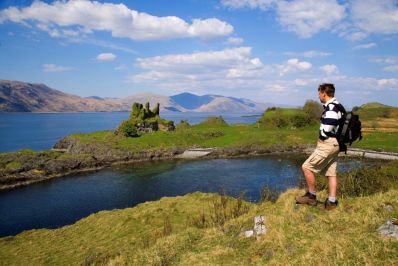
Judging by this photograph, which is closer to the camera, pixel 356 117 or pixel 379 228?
pixel 379 228

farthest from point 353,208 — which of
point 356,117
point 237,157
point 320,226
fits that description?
point 237,157

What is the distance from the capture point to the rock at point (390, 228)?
1064 cm

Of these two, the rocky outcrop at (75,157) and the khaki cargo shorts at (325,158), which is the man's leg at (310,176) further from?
the rocky outcrop at (75,157)

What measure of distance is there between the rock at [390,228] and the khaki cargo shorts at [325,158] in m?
2.43

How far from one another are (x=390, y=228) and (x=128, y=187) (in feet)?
198

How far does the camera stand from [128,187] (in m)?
67.2

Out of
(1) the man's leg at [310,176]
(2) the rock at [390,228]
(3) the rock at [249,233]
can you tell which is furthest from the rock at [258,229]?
(2) the rock at [390,228]

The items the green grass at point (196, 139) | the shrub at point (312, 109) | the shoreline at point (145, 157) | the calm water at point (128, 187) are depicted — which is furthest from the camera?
the shrub at point (312, 109)

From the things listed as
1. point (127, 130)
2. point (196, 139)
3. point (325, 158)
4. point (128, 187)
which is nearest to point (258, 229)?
point (325, 158)

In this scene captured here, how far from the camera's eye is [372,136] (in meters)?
112

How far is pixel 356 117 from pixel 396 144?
103m

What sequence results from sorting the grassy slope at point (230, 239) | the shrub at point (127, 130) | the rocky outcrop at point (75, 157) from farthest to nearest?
the shrub at point (127, 130) < the rocky outcrop at point (75, 157) < the grassy slope at point (230, 239)

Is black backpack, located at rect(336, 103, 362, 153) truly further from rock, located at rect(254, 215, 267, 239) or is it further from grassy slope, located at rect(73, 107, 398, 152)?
grassy slope, located at rect(73, 107, 398, 152)

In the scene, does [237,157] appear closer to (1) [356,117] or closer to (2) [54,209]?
(2) [54,209]
